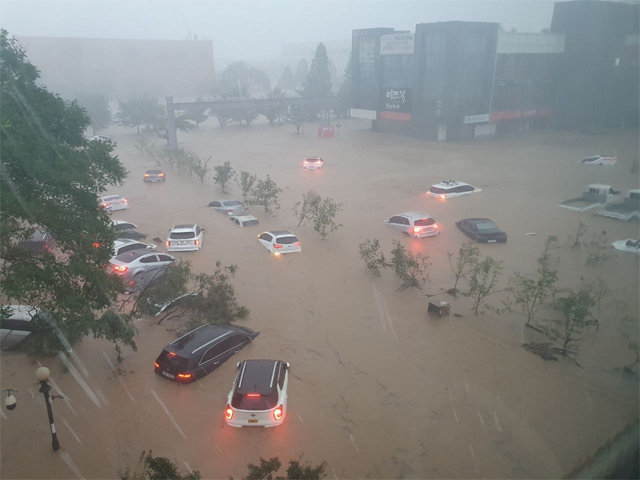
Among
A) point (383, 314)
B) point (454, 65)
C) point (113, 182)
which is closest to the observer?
point (113, 182)

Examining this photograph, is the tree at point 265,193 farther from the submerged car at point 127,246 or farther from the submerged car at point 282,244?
the submerged car at point 127,246

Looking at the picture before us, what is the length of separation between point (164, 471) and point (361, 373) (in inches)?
223

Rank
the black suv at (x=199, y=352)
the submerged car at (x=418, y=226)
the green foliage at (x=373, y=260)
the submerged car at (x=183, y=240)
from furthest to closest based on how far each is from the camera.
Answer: the submerged car at (x=418, y=226) < the submerged car at (x=183, y=240) < the green foliage at (x=373, y=260) < the black suv at (x=199, y=352)

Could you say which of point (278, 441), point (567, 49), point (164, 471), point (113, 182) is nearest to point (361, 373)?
point (278, 441)

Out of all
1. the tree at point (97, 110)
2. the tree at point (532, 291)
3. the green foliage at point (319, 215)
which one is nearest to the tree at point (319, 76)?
the tree at point (97, 110)

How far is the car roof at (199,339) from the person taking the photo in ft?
31.3

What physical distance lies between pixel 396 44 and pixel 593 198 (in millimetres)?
31520

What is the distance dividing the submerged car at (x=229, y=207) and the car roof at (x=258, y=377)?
1428cm

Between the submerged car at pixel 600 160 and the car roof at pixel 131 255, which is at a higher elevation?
the car roof at pixel 131 255

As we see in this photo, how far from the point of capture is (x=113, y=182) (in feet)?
30.3

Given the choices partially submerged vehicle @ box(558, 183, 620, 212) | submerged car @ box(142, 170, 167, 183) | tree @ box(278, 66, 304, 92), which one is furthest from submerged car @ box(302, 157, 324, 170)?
tree @ box(278, 66, 304, 92)

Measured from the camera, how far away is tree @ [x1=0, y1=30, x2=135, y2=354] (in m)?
7.21

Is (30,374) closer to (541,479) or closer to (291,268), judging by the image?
(291,268)

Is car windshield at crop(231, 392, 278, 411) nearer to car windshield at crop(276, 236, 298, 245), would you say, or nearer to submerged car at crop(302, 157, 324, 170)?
car windshield at crop(276, 236, 298, 245)
